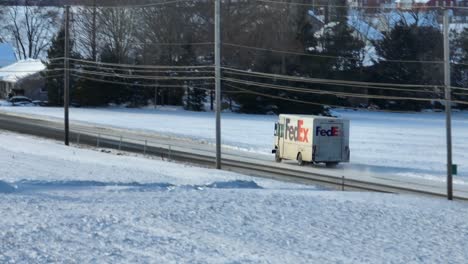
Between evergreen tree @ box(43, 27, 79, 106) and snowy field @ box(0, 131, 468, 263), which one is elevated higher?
evergreen tree @ box(43, 27, 79, 106)

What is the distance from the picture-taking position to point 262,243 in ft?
46.4

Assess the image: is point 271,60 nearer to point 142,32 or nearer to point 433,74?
point 142,32

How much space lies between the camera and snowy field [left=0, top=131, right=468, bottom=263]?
41.1 ft

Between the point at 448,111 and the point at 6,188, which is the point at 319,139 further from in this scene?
the point at 6,188

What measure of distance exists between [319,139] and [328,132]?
718mm

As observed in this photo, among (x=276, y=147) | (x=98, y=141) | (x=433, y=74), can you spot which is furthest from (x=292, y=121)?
(x=433, y=74)

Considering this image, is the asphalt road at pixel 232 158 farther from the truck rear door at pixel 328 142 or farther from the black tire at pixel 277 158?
the truck rear door at pixel 328 142

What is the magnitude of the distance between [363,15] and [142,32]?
198 ft

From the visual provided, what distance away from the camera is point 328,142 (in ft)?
141

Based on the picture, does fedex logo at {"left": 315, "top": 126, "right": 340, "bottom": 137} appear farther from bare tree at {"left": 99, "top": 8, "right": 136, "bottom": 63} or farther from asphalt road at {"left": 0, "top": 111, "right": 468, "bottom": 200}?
bare tree at {"left": 99, "top": 8, "right": 136, "bottom": 63}

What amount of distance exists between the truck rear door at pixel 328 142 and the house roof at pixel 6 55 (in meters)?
90.4

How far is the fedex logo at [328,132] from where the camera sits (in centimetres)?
4275

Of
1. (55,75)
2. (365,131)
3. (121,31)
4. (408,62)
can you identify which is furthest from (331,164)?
(408,62)

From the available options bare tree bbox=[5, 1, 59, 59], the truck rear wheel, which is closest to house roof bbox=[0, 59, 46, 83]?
bare tree bbox=[5, 1, 59, 59]
